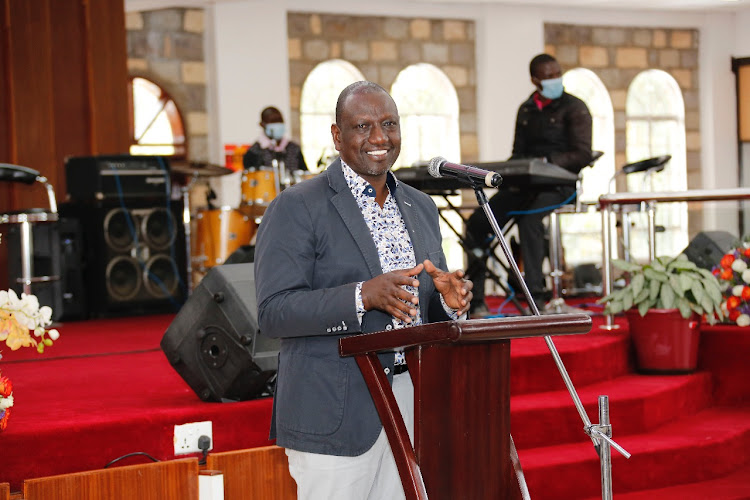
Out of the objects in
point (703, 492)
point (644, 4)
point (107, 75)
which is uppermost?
point (644, 4)

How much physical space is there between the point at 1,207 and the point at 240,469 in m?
4.79

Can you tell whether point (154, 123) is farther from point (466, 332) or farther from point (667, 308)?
point (466, 332)

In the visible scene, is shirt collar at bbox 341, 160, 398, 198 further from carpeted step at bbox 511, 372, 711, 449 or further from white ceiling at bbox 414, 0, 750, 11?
white ceiling at bbox 414, 0, 750, 11

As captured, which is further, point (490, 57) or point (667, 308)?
point (490, 57)

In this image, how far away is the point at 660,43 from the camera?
1220 cm

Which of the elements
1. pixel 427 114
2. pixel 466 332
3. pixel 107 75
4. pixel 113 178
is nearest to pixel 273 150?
pixel 107 75

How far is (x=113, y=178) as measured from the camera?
694 centimetres

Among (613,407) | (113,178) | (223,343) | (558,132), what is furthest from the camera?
(113,178)

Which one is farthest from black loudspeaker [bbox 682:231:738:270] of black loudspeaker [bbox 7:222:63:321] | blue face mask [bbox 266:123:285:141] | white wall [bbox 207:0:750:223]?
white wall [bbox 207:0:750:223]

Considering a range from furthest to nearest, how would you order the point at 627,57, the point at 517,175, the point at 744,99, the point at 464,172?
the point at 744,99
the point at 627,57
the point at 517,175
the point at 464,172

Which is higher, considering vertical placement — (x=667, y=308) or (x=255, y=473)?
(x=667, y=308)

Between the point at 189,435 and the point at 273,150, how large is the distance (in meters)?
5.13

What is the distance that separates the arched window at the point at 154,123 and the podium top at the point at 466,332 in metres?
8.32

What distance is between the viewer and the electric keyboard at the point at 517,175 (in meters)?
4.76
